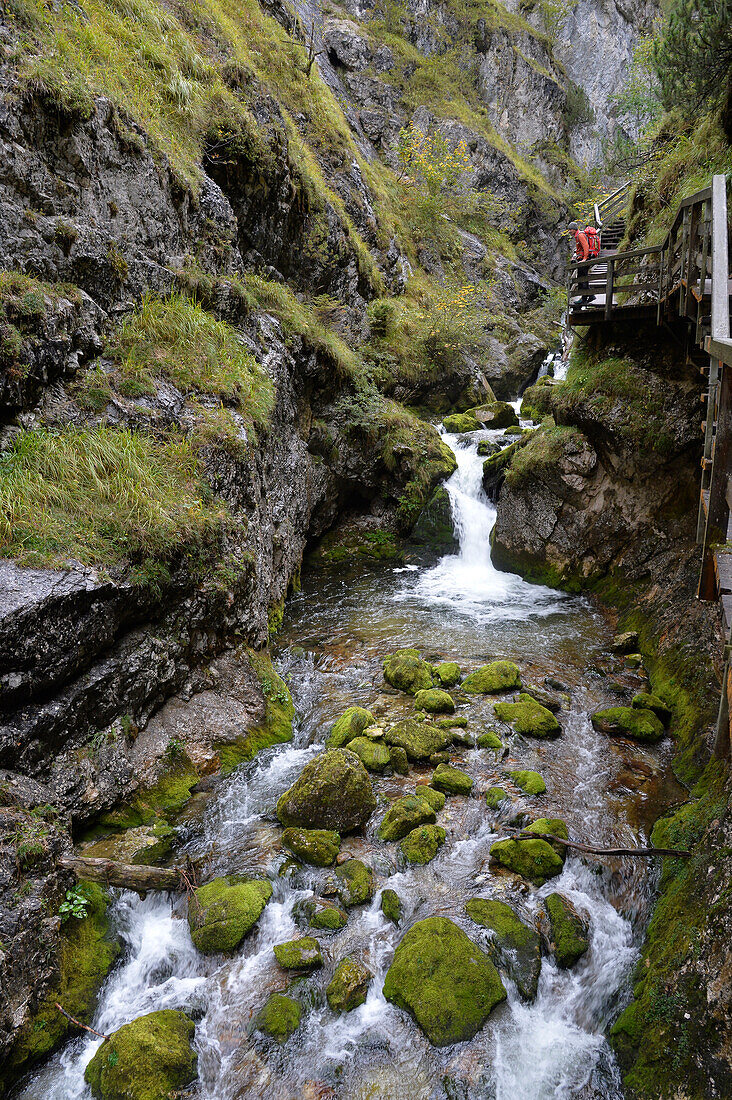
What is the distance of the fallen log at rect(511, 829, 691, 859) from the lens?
498 centimetres

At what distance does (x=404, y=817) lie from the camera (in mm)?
5930

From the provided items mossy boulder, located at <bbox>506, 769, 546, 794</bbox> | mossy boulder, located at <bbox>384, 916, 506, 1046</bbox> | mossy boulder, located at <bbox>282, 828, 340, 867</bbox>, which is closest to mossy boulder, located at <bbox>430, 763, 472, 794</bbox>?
mossy boulder, located at <bbox>506, 769, 546, 794</bbox>

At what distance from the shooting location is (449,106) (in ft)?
103

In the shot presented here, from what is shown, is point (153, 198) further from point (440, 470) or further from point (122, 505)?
point (440, 470)

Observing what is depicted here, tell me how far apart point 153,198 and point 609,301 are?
8252 millimetres

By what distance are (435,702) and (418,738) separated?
88cm

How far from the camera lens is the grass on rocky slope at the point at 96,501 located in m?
5.84

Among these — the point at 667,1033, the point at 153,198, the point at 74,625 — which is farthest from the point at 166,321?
the point at 667,1033

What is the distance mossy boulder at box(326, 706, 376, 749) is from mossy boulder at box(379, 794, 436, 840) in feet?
4.28

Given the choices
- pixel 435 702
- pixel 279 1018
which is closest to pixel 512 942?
pixel 279 1018

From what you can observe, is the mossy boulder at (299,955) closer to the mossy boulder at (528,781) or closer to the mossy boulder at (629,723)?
the mossy boulder at (528,781)

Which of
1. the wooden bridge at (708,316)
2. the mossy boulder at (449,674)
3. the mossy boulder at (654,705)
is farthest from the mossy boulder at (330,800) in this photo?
the mossy boulder at (654,705)

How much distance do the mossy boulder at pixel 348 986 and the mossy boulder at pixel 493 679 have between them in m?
4.47

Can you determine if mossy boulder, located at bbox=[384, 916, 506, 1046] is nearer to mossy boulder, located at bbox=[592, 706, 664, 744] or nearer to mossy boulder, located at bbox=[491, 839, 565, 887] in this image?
mossy boulder, located at bbox=[491, 839, 565, 887]
